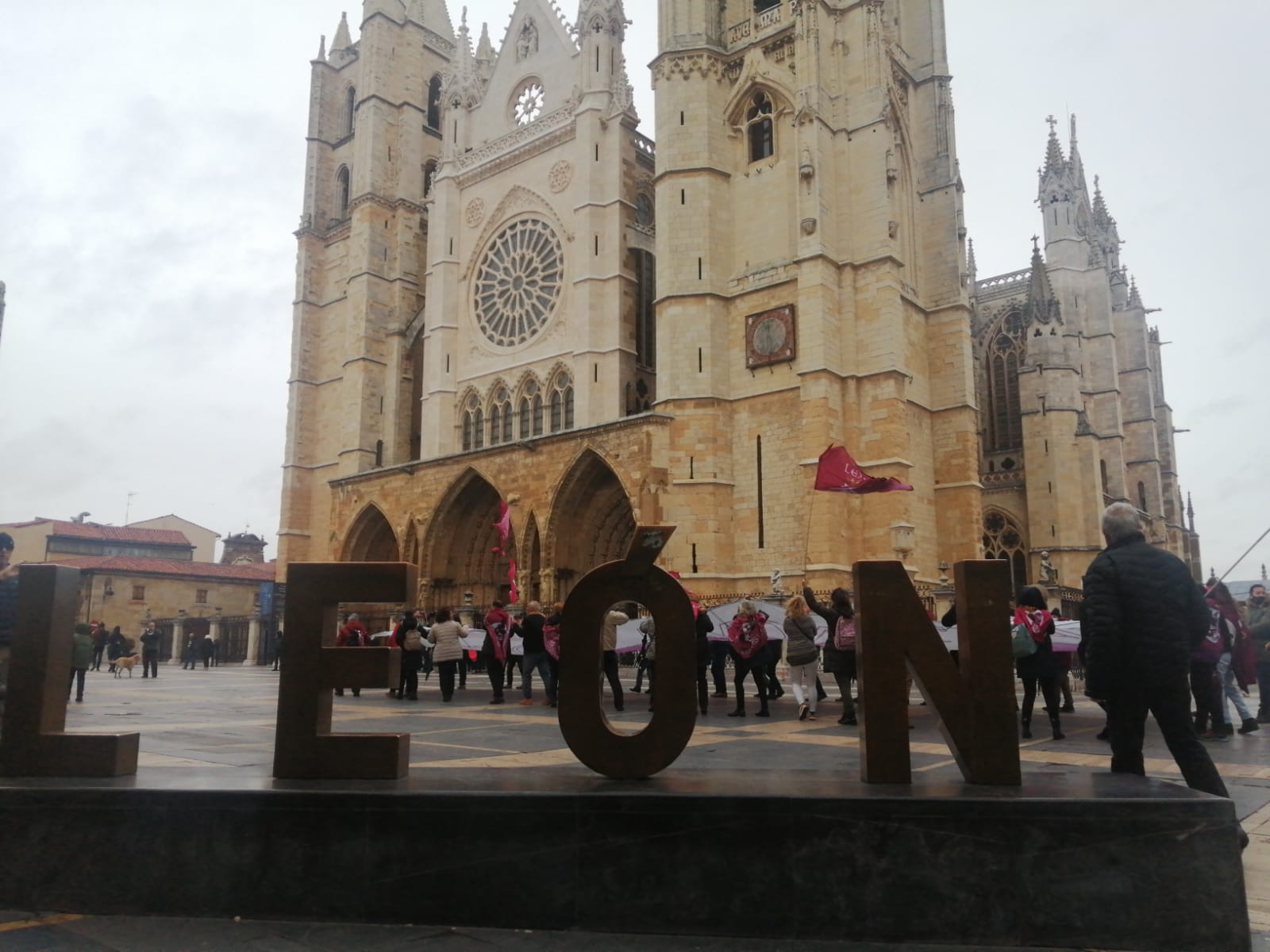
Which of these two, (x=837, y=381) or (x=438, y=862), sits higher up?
(x=837, y=381)

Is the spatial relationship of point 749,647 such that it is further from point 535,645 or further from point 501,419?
point 501,419

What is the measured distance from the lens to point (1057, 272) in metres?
36.8

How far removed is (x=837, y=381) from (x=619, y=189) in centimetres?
929

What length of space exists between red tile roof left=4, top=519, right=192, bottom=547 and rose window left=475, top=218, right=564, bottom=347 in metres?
40.1

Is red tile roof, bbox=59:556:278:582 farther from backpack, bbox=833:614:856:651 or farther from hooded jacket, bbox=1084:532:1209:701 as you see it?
hooded jacket, bbox=1084:532:1209:701

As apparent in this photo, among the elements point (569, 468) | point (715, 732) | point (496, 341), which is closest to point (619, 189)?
point (496, 341)

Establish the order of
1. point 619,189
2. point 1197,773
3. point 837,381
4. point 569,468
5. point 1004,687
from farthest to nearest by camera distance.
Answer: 1. point 619,189
2. point 569,468
3. point 837,381
4. point 1197,773
5. point 1004,687

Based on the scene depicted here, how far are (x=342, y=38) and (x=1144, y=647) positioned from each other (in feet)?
143

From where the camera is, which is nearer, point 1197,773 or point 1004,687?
point 1004,687

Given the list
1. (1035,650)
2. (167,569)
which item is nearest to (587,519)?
(1035,650)

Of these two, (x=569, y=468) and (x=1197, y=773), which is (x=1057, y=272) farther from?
(x=1197, y=773)

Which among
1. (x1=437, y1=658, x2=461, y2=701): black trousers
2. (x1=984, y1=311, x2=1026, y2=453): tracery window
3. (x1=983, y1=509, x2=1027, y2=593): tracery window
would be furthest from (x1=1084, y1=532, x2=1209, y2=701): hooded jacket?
(x1=984, y1=311, x2=1026, y2=453): tracery window

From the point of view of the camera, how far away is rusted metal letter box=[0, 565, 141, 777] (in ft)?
13.5

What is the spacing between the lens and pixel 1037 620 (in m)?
9.79
